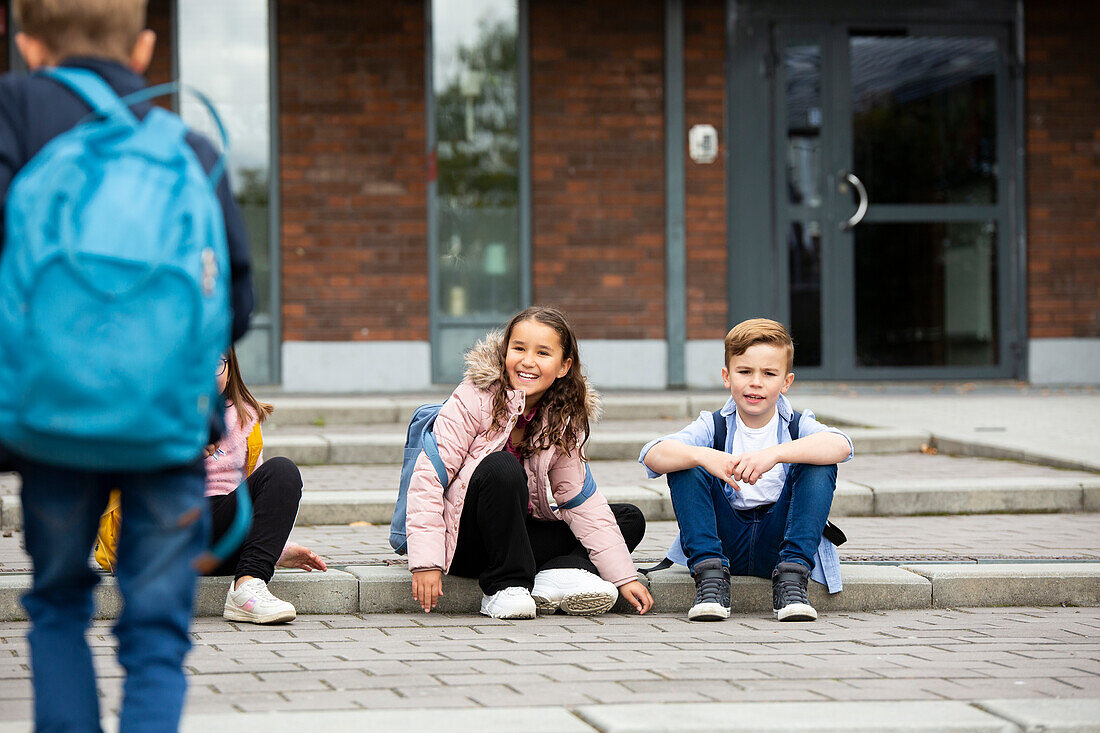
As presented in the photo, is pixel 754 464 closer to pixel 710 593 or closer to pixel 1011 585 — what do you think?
pixel 710 593

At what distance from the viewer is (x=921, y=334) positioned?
41.0 feet

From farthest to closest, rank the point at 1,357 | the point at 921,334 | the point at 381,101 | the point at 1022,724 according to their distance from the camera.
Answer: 1. the point at 921,334
2. the point at 381,101
3. the point at 1022,724
4. the point at 1,357

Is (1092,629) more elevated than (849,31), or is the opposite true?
(849,31)

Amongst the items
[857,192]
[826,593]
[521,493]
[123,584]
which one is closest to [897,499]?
[826,593]

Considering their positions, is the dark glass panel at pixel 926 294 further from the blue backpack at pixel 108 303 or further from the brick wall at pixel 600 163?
the blue backpack at pixel 108 303

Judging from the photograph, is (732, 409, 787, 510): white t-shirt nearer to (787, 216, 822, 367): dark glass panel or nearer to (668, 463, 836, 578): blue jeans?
(668, 463, 836, 578): blue jeans

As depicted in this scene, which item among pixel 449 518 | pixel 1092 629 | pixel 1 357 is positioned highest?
pixel 1 357

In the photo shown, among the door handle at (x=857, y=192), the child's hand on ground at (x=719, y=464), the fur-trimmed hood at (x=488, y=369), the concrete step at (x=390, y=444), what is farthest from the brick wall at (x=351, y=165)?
the child's hand on ground at (x=719, y=464)

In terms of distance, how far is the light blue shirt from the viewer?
4.54 m

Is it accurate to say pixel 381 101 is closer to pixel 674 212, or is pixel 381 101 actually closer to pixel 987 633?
pixel 674 212

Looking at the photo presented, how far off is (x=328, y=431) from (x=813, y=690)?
19.9 feet

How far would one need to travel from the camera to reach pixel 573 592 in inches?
174

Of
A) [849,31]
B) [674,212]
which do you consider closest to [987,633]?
[674,212]

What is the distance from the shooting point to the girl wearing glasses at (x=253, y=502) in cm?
426
